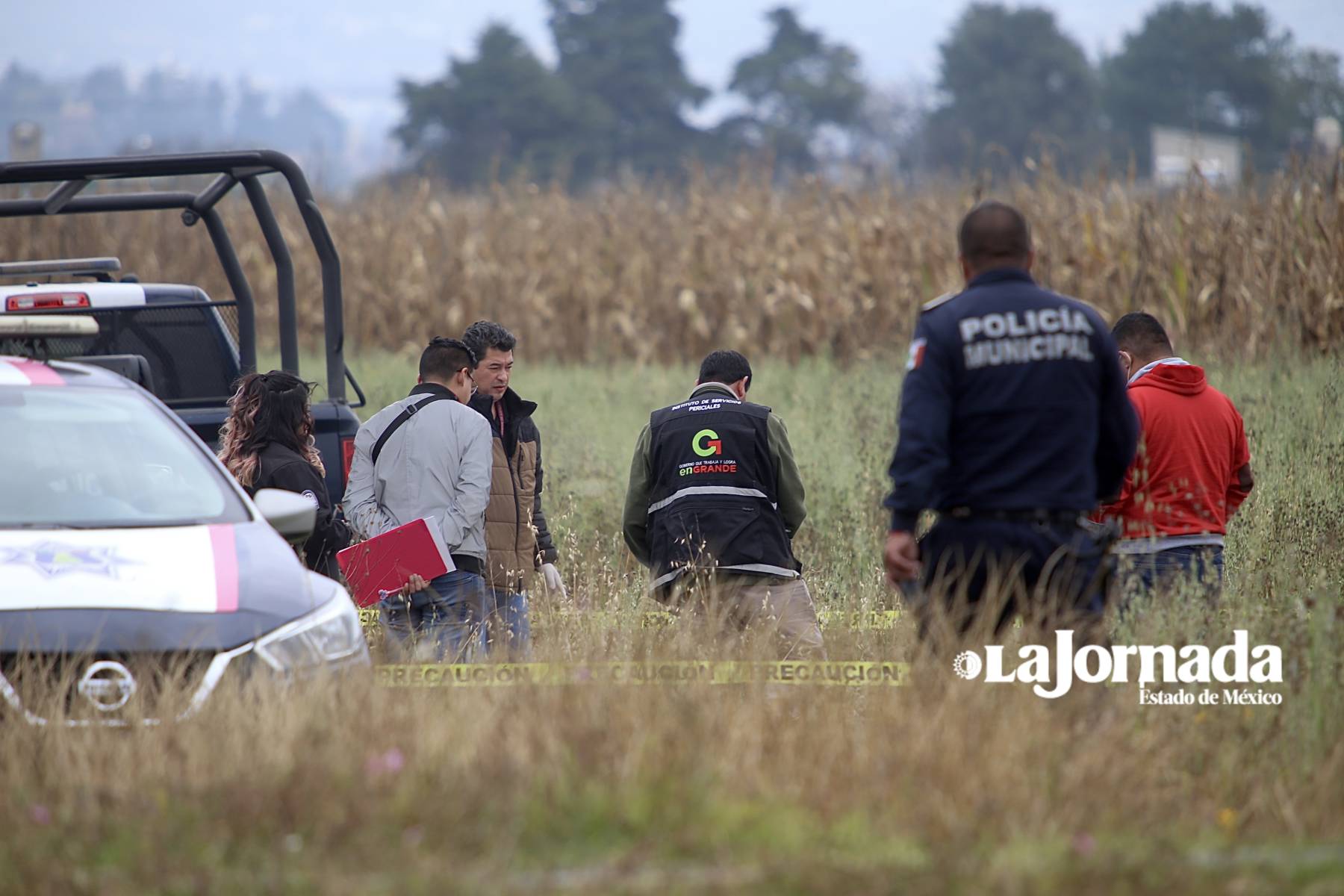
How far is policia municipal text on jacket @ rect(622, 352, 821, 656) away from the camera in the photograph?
6.08 metres

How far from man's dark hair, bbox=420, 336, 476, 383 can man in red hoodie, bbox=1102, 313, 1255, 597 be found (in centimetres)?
268

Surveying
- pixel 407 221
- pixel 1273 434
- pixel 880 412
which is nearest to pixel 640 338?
pixel 407 221

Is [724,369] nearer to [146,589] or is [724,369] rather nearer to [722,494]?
[722,494]

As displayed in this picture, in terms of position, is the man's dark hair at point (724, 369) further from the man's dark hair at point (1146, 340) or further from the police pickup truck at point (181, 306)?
the police pickup truck at point (181, 306)

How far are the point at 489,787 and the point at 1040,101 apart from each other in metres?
62.8

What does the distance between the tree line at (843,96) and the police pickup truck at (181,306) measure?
1763 inches

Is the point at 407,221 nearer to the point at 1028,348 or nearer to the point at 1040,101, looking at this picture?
the point at 1028,348

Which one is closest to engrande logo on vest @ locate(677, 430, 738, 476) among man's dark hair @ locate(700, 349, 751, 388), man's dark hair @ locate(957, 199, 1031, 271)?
man's dark hair @ locate(700, 349, 751, 388)

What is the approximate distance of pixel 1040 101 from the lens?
205 ft

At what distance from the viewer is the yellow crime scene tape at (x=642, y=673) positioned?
4695 millimetres

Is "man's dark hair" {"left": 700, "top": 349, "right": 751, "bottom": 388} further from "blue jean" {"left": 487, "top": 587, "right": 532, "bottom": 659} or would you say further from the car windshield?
the car windshield

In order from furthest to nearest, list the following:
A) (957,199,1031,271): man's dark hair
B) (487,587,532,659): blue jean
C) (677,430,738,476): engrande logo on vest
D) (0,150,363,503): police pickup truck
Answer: (0,150,363,503): police pickup truck < (677,430,738,476): engrande logo on vest < (487,587,532,659): blue jean < (957,199,1031,271): man's dark hair

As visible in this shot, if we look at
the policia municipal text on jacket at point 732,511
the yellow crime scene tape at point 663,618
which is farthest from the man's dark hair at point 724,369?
the yellow crime scene tape at point 663,618

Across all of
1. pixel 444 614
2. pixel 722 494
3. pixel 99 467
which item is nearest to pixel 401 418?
pixel 444 614
